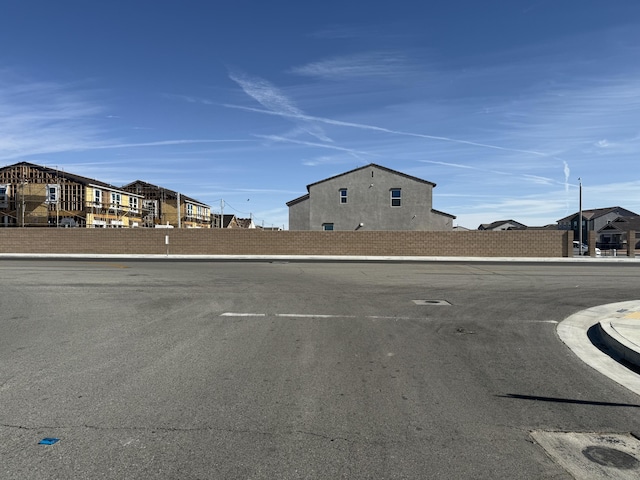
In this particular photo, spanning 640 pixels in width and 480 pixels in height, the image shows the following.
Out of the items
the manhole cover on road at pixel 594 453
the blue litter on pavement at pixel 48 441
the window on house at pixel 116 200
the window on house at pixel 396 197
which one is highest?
the window on house at pixel 116 200

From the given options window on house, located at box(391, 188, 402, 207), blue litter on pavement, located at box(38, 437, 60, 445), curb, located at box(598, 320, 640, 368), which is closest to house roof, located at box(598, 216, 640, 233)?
window on house, located at box(391, 188, 402, 207)

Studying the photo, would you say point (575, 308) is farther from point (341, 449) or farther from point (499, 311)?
point (341, 449)

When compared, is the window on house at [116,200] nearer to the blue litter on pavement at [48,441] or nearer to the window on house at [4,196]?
the window on house at [4,196]

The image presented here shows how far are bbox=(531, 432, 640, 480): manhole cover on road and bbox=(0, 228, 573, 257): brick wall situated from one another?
110 ft

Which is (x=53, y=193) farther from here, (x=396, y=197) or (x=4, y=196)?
(x=396, y=197)

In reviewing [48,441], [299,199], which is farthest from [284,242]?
[48,441]

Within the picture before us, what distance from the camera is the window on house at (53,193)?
52.9m

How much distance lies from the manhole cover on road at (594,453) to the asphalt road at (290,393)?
128mm

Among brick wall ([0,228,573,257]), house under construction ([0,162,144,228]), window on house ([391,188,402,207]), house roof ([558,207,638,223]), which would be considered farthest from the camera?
house roof ([558,207,638,223])

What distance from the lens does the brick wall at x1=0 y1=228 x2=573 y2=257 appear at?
3697 centimetres

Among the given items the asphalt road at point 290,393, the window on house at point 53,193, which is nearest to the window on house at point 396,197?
the asphalt road at point 290,393

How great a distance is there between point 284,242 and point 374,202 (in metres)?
10.5

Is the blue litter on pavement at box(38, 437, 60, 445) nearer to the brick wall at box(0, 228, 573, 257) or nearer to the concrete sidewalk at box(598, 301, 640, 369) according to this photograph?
the concrete sidewalk at box(598, 301, 640, 369)

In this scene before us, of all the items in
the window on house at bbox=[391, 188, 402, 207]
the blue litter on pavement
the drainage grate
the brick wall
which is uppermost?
the window on house at bbox=[391, 188, 402, 207]
